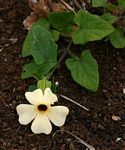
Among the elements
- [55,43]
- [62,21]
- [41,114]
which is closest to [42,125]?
[41,114]

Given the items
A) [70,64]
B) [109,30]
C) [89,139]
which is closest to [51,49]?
[70,64]

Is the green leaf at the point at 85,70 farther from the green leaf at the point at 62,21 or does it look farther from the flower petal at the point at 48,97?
the flower petal at the point at 48,97

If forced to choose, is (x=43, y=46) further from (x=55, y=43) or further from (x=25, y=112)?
(x=25, y=112)

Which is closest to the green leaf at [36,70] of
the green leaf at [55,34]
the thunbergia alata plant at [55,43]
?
the thunbergia alata plant at [55,43]

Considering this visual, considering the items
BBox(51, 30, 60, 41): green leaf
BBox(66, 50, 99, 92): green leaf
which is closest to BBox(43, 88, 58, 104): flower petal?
BBox(66, 50, 99, 92): green leaf

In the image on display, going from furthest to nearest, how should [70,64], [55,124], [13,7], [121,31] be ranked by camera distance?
[13,7] < [121,31] < [70,64] < [55,124]

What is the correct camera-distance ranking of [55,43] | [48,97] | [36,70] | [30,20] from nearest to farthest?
[48,97] < [36,70] < [55,43] < [30,20]

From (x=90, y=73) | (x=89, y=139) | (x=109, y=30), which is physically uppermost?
(x=109, y=30)

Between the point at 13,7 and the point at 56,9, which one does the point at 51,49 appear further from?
the point at 13,7
